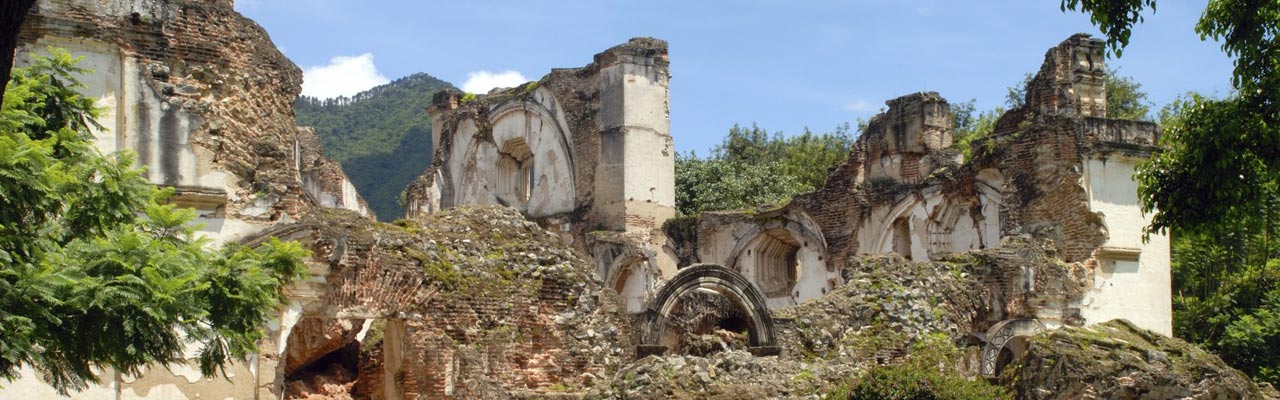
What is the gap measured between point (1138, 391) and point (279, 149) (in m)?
8.63

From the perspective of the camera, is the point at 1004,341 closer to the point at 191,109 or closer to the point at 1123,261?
the point at 1123,261

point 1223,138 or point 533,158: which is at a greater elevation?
point 533,158

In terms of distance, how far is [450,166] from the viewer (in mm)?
33438

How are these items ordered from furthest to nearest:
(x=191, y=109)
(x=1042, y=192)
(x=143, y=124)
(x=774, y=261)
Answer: (x=774, y=261), (x=1042, y=192), (x=191, y=109), (x=143, y=124)

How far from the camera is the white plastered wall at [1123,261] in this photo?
2250 cm

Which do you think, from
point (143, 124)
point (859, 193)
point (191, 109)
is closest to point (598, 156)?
point (859, 193)

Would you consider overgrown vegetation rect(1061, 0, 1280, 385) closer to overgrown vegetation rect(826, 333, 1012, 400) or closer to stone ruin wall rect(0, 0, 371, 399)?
overgrown vegetation rect(826, 333, 1012, 400)

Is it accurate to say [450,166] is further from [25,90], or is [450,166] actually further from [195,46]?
[25,90]

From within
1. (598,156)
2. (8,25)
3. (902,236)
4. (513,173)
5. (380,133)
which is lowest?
(8,25)

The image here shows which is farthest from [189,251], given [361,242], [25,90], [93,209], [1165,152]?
[1165,152]

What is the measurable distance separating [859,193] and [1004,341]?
23.4 feet

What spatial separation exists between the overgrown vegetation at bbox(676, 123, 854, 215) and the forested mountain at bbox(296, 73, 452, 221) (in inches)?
596

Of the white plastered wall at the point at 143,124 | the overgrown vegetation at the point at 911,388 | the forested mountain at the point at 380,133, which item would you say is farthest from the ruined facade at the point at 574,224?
the forested mountain at the point at 380,133

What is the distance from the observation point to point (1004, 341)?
20.7m
